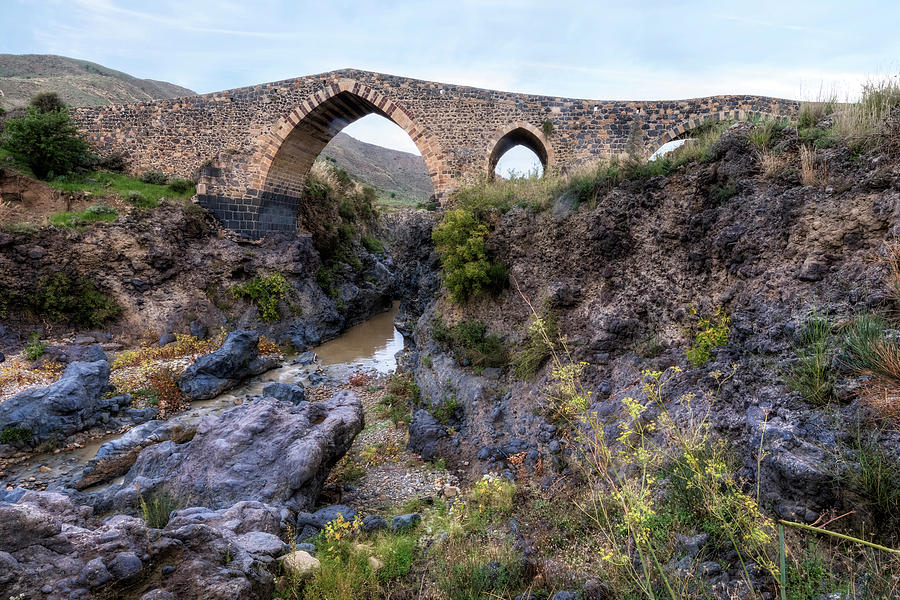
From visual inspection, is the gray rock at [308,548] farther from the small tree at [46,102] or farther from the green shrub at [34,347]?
the small tree at [46,102]

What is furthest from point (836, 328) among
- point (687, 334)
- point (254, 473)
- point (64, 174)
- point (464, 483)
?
point (64, 174)

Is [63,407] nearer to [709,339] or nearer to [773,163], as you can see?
[709,339]

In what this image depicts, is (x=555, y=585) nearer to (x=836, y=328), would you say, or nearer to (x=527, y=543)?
(x=527, y=543)

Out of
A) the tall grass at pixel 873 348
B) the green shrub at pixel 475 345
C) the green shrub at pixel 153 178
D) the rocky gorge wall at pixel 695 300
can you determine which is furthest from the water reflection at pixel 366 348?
the tall grass at pixel 873 348

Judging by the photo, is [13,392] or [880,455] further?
[13,392]

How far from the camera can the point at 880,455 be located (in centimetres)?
261

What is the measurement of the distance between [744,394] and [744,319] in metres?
0.96

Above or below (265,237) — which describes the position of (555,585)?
below

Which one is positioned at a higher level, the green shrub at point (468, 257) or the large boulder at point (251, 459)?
the green shrub at point (468, 257)

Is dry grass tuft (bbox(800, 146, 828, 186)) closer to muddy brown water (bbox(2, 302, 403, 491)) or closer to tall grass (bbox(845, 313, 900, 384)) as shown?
tall grass (bbox(845, 313, 900, 384))

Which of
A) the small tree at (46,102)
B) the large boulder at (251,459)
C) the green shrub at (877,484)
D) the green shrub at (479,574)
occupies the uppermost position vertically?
the small tree at (46,102)

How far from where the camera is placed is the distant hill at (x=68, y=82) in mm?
34281

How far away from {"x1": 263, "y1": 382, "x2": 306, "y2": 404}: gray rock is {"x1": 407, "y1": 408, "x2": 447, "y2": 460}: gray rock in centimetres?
321

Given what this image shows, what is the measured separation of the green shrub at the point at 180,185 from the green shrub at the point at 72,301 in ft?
14.3
